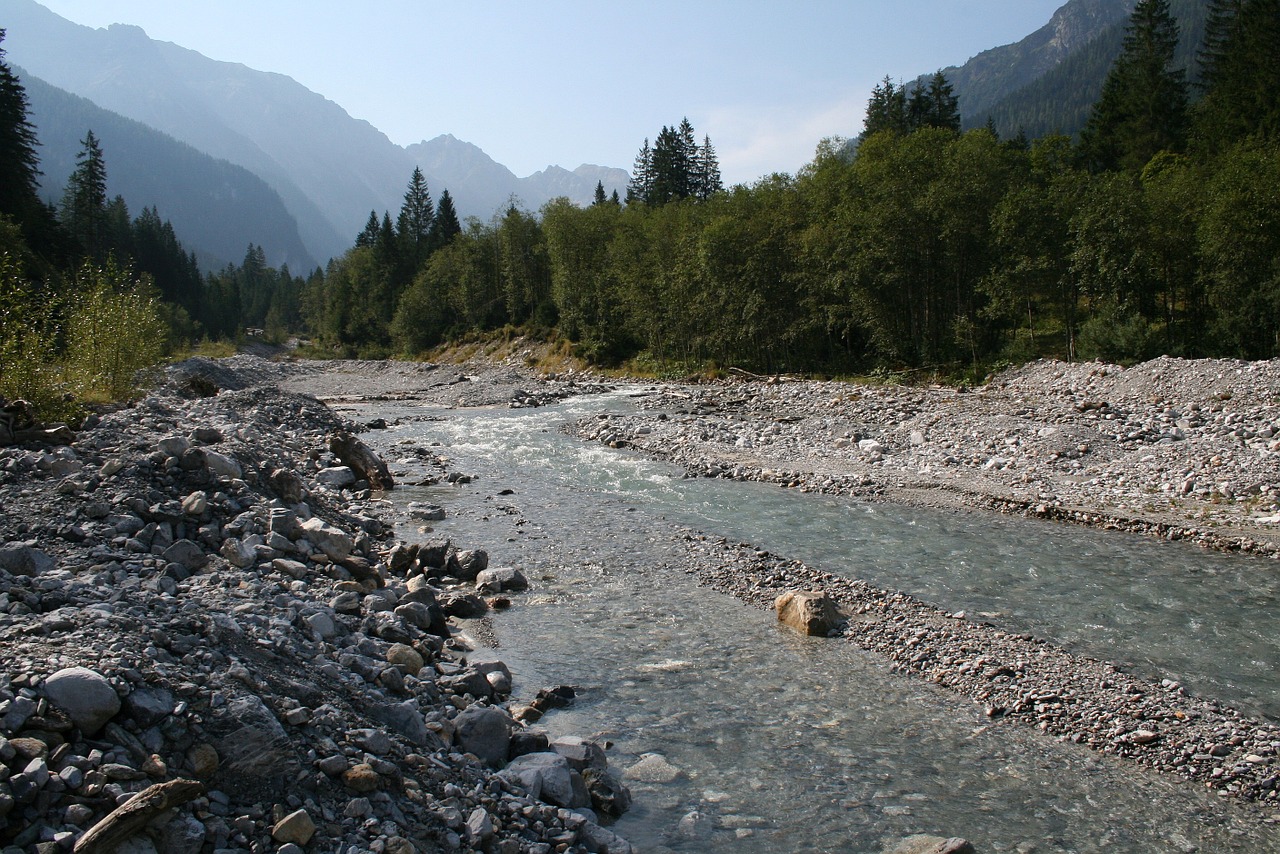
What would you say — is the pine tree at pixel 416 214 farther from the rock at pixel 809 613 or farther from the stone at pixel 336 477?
the rock at pixel 809 613

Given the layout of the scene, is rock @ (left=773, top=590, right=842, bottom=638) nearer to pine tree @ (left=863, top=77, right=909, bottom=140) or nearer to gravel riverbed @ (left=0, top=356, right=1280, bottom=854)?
gravel riverbed @ (left=0, top=356, right=1280, bottom=854)

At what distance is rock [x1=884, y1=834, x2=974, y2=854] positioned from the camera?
5285 mm

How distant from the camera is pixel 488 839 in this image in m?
4.90

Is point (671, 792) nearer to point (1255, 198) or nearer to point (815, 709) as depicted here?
point (815, 709)

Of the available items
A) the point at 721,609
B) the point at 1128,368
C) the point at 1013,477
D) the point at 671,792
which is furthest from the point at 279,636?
the point at 1128,368

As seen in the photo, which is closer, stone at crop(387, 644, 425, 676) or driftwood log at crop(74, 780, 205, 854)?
driftwood log at crop(74, 780, 205, 854)

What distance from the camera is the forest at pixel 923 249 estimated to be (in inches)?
1240

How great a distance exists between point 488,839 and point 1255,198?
3878 cm

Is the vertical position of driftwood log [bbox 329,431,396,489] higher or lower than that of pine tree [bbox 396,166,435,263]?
lower

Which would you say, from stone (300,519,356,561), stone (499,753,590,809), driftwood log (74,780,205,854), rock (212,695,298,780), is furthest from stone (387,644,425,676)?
stone (300,519,356,561)

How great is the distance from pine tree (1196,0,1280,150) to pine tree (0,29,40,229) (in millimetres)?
80612

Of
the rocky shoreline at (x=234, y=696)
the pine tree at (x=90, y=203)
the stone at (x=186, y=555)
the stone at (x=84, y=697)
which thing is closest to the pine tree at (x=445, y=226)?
the pine tree at (x=90, y=203)

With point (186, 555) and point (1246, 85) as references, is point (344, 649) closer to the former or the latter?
point (186, 555)

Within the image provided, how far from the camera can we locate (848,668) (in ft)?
28.5
